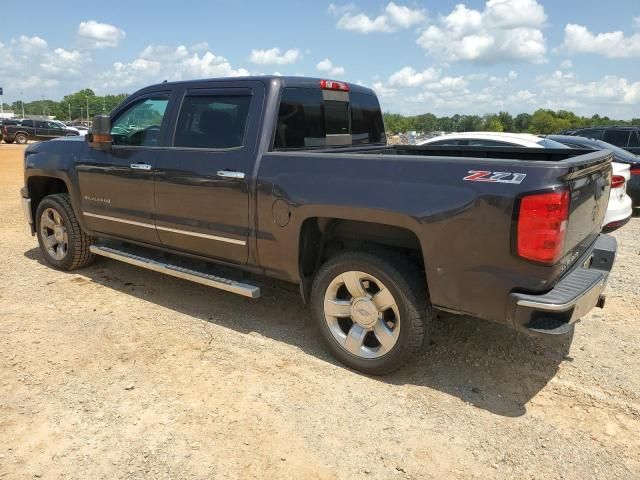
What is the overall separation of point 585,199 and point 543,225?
623mm

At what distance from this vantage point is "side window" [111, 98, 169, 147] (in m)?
4.49

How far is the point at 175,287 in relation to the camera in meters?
5.16

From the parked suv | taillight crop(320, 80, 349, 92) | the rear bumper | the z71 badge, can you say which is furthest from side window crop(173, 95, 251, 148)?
the parked suv

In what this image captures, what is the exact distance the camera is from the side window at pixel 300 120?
12.8 ft

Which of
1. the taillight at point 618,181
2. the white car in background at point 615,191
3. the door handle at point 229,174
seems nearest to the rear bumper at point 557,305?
the door handle at point 229,174

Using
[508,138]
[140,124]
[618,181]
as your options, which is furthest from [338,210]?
[508,138]

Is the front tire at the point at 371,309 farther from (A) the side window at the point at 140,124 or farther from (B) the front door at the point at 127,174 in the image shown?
(A) the side window at the point at 140,124

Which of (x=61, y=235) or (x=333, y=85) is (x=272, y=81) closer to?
(x=333, y=85)

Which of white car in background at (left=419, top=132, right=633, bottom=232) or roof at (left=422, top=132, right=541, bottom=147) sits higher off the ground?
roof at (left=422, top=132, right=541, bottom=147)

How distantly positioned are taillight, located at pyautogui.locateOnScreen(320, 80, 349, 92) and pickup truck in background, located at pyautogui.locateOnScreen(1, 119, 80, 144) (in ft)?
99.5

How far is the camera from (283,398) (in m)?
3.20

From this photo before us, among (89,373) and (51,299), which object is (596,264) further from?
(51,299)

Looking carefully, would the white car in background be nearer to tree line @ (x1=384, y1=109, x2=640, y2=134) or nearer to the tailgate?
the tailgate

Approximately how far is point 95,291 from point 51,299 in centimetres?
39
